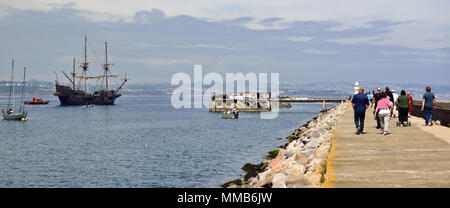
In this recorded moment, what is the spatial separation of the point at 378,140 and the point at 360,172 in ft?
19.7

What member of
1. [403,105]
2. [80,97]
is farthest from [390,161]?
[80,97]

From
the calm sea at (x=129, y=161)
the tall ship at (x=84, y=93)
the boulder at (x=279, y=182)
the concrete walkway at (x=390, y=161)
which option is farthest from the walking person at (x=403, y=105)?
the tall ship at (x=84, y=93)

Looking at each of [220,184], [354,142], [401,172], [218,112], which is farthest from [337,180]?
[218,112]

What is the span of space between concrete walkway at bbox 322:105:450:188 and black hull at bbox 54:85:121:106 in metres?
157

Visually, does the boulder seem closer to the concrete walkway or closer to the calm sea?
the concrete walkway

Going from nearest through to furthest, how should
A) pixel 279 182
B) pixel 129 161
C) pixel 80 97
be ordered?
pixel 279 182
pixel 129 161
pixel 80 97

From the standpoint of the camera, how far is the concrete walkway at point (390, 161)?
8.70 metres

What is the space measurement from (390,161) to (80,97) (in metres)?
164

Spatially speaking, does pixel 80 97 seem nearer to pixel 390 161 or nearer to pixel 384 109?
pixel 384 109

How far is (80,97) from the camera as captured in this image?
166 meters
